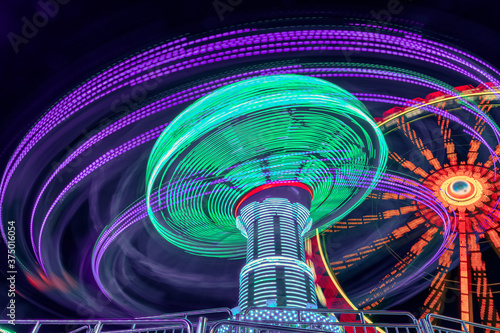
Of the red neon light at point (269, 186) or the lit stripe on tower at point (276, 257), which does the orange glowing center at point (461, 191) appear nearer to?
the red neon light at point (269, 186)

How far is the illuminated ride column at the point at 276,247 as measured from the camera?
30.4ft

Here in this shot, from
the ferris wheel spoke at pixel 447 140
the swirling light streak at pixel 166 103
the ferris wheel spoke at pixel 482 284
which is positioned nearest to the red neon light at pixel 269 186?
the swirling light streak at pixel 166 103

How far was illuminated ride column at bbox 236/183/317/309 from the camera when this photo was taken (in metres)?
9.26

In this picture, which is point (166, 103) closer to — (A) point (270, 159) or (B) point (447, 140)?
(A) point (270, 159)

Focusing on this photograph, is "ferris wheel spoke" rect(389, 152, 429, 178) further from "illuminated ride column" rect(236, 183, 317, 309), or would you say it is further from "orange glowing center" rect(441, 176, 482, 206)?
"illuminated ride column" rect(236, 183, 317, 309)

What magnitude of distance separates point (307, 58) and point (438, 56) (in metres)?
3.64

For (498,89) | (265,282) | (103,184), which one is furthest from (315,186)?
(103,184)

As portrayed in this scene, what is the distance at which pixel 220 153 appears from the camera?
1104 cm

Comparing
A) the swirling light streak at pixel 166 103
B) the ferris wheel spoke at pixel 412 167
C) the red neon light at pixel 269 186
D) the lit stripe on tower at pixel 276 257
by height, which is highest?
the ferris wheel spoke at pixel 412 167

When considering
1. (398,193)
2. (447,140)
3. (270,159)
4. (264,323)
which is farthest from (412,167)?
(264,323)

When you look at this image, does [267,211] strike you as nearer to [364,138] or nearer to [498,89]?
[364,138]

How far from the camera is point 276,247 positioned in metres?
9.98

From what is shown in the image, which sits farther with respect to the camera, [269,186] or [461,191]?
[461,191]

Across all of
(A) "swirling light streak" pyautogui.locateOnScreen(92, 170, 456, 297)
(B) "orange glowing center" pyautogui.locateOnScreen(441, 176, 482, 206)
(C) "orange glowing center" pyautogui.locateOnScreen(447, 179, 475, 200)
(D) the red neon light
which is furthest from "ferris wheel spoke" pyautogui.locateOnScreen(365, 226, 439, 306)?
(D) the red neon light
